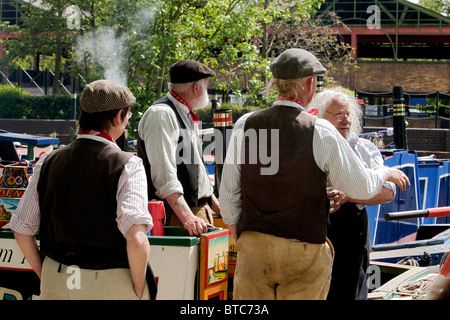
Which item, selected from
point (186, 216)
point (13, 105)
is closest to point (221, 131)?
point (186, 216)

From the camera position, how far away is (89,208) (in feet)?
8.32

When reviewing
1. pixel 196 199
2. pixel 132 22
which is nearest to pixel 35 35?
pixel 132 22

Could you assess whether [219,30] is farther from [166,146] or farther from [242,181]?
[242,181]

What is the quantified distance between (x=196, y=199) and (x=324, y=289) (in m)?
1.31

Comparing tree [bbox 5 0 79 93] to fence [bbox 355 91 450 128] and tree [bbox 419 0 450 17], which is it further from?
tree [bbox 419 0 450 17]

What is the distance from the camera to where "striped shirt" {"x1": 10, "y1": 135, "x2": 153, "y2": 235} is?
2.50 metres

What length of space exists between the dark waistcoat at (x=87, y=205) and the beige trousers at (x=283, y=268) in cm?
63

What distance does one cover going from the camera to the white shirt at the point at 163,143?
3.68 meters

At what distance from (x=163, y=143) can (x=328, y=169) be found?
1239 mm

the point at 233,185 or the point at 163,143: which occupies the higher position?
the point at 163,143

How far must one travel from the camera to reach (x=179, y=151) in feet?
12.7

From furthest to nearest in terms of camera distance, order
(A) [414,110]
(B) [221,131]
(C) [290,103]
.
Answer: (A) [414,110] < (B) [221,131] < (C) [290,103]

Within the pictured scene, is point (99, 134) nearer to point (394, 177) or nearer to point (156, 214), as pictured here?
point (156, 214)

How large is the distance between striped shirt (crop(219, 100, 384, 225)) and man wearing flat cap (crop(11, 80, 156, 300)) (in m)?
0.60
